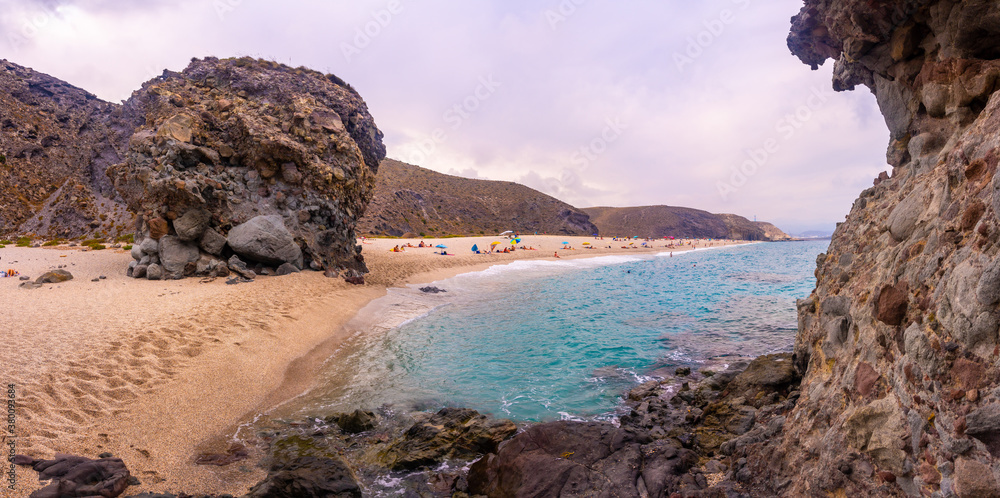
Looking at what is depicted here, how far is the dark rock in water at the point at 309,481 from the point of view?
461cm

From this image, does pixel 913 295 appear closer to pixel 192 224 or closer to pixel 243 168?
A: pixel 192 224

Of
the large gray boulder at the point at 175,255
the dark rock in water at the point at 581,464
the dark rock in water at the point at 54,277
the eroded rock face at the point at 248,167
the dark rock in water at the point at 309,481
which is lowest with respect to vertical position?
the dark rock in water at the point at 309,481

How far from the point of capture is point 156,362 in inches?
299

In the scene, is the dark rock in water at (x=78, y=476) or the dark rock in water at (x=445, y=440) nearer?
the dark rock in water at (x=78, y=476)

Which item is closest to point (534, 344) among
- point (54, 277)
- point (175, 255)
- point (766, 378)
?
point (766, 378)

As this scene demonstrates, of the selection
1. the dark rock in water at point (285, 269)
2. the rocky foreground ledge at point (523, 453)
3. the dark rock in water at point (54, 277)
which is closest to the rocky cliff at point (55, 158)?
the dark rock in water at point (54, 277)

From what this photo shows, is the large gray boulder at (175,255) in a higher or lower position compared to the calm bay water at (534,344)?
higher

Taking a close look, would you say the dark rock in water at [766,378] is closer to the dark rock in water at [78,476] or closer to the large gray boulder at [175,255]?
the dark rock in water at [78,476]

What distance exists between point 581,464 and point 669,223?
142m

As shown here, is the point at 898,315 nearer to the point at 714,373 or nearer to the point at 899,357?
the point at 899,357

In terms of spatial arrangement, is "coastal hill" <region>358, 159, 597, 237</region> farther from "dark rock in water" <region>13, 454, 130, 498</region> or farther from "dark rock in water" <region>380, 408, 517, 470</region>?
"dark rock in water" <region>13, 454, 130, 498</region>

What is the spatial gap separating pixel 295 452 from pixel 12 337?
6197 mm

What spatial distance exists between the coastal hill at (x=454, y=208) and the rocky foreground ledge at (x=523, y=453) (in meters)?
51.4

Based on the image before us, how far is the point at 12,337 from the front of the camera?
726 centimetres
